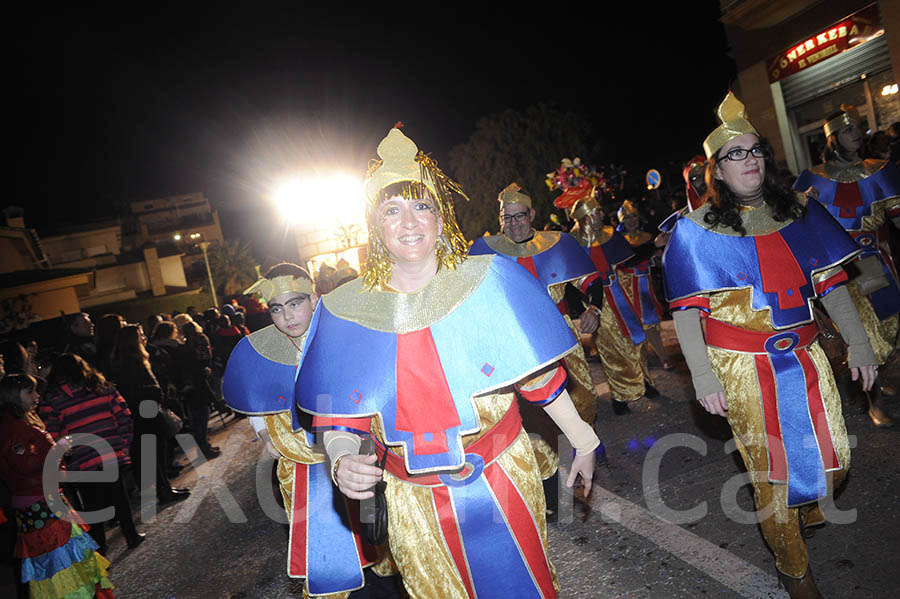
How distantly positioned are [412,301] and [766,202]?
205 centimetres

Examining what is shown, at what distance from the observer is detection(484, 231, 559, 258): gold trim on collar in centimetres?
555

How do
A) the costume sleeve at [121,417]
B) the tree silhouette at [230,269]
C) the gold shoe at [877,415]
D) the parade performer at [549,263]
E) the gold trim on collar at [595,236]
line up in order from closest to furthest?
the gold shoe at [877,415]
the parade performer at [549,263]
the costume sleeve at [121,417]
the gold trim on collar at [595,236]
the tree silhouette at [230,269]

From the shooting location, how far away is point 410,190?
7.73 feet

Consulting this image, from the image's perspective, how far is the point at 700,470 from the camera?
4.75m

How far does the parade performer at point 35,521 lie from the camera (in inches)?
165

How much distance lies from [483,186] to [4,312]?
2510 cm

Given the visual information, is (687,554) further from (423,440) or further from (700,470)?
(423,440)

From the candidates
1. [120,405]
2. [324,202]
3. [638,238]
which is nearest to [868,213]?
[638,238]

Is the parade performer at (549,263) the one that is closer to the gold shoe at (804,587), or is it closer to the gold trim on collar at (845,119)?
the gold shoe at (804,587)

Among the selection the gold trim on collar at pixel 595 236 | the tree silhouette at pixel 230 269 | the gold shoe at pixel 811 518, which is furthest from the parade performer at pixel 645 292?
the tree silhouette at pixel 230 269

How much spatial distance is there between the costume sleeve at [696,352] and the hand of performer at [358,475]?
1808 mm

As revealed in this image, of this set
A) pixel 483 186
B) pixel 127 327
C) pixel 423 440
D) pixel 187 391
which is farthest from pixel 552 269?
pixel 483 186

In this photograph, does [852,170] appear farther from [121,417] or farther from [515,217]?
[121,417]

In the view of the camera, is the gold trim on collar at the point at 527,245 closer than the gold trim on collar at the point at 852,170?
No
